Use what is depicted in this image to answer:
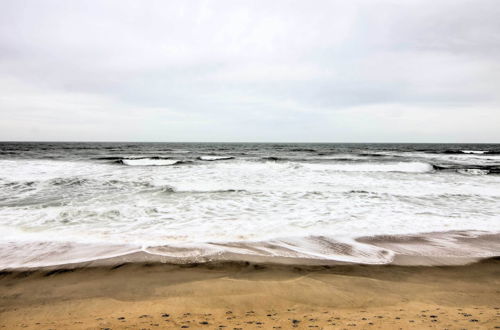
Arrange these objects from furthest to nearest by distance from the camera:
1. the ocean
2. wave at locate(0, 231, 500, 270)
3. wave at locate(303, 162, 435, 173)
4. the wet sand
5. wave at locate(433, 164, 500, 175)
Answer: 1. wave at locate(303, 162, 435, 173)
2. wave at locate(433, 164, 500, 175)
3. the ocean
4. wave at locate(0, 231, 500, 270)
5. the wet sand

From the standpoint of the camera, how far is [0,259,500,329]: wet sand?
Result: 9.73 feet

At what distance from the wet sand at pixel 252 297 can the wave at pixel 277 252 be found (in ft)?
0.95

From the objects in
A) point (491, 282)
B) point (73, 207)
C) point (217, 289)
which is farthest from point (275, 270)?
point (73, 207)

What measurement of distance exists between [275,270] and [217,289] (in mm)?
1116

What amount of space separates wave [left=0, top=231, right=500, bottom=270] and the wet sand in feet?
0.95

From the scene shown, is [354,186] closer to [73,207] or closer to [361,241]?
[361,241]

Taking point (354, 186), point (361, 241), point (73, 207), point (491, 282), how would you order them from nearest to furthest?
1. point (491, 282)
2. point (361, 241)
3. point (73, 207)
4. point (354, 186)

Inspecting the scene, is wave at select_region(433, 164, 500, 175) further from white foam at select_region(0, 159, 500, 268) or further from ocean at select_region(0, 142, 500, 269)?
ocean at select_region(0, 142, 500, 269)

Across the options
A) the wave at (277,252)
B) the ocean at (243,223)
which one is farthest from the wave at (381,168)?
the wave at (277,252)

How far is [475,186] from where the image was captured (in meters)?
13.2

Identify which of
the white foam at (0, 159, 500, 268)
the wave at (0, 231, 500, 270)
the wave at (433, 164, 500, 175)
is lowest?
the wave at (0, 231, 500, 270)

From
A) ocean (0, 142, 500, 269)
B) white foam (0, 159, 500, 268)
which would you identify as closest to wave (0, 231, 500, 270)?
ocean (0, 142, 500, 269)

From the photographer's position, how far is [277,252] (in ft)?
17.6

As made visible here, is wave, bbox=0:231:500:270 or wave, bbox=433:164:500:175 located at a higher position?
wave, bbox=433:164:500:175
